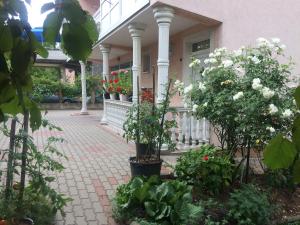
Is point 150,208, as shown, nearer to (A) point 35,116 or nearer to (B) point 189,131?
(A) point 35,116

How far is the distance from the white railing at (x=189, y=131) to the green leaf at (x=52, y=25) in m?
7.13

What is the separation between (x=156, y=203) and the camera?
4086 millimetres

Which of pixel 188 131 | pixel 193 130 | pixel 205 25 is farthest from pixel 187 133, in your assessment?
pixel 205 25

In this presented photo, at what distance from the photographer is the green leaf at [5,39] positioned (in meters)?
0.83

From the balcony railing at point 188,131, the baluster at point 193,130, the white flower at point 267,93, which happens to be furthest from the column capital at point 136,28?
the white flower at point 267,93

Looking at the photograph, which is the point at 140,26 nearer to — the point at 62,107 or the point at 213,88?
the point at 213,88

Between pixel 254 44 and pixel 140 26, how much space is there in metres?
3.08

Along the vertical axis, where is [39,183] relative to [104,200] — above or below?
above

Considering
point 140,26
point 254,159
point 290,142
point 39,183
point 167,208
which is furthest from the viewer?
point 140,26

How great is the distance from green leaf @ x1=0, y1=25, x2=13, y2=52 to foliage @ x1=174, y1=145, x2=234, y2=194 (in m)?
4.11

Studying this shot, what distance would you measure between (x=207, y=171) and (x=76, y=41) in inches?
158

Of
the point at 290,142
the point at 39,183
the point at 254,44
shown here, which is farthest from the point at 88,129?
the point at 290,142

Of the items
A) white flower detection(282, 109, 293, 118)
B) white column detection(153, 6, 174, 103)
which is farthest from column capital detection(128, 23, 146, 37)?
white flower detection(282, 109, 293, 118)

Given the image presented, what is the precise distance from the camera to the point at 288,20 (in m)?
7.48
